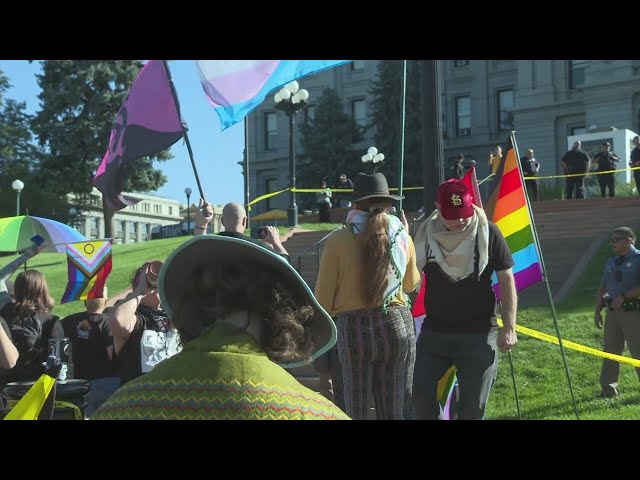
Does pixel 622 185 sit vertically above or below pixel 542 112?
below

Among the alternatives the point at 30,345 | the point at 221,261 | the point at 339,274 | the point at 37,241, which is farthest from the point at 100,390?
the point at 221,261

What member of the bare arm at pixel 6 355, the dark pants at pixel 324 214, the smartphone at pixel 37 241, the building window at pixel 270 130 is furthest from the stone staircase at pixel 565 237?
the building window at pixel 270 130

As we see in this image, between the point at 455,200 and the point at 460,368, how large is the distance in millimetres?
963

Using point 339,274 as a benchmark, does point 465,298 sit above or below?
below

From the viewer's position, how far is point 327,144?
159 ft

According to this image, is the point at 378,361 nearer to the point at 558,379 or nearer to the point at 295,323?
the point at 295,323

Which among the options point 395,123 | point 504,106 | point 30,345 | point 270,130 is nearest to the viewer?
point 30,345

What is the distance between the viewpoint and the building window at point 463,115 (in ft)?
161

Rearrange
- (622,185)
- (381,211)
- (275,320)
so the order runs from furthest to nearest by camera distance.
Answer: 1. (622,185)
2. (381,211)
3. (275,320)
